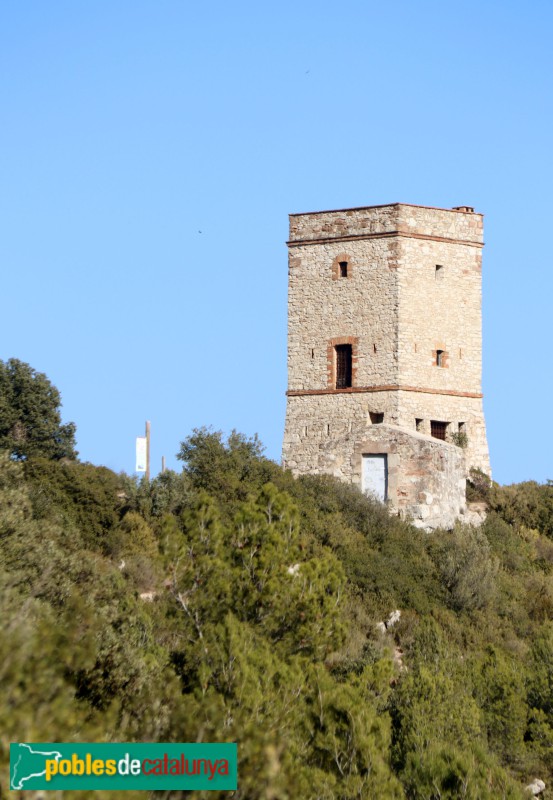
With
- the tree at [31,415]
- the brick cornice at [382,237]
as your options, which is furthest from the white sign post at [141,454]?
the brick cornice at [382,237]

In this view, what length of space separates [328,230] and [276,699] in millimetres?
18384

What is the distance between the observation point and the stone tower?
33.2 meters

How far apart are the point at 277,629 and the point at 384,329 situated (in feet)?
46.8

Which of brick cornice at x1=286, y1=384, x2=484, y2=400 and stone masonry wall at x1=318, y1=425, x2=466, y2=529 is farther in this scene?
brick cornice at x1=286, y1=384, x2=484, y2=400

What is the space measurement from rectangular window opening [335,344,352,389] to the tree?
778 cm

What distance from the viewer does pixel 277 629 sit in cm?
2028

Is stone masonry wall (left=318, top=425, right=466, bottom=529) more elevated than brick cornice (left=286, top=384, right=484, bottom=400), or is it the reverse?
brick cornice (left=286, top=384, right=484, bottom=400)

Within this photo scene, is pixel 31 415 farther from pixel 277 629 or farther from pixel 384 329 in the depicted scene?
pixel 277 629

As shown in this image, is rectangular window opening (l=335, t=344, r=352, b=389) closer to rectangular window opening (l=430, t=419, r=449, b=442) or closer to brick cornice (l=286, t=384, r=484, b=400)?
brick cornice (l=286, t=384, r=484, b=400)

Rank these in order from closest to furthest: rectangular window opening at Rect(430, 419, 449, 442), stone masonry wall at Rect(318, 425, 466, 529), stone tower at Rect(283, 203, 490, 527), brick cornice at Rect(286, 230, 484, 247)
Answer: stone masonry wall at Rect(318, 425, 466, 529), stone tower at Rect(283, 203, 490, 527), brick cornice at Rect(286, 230, 484, 247), rectangular window opening at Rect(430, 419, 449, 442)

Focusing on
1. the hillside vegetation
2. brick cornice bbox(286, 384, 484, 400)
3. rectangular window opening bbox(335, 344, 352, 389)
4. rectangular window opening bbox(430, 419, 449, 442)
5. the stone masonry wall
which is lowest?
the hillside vegetation

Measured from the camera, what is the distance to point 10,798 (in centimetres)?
1080

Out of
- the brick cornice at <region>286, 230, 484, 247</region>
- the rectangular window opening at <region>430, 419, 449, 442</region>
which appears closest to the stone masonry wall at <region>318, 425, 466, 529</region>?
the rectangular window opening at <region>430, 419, 449, 442</region>

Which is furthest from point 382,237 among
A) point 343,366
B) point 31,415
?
point 31,415
